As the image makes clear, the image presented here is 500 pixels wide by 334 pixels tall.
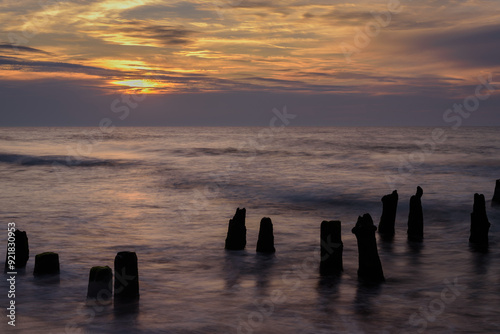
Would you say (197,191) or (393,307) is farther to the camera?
(197,191)

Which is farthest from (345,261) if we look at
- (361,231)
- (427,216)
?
(427,216)

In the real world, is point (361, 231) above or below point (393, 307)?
above

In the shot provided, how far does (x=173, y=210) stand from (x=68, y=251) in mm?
8244

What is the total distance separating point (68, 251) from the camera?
1345cm

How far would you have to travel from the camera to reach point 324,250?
11039mm

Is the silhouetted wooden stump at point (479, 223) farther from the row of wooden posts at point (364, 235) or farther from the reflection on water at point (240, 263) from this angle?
the reflection on water at point (240, 263)

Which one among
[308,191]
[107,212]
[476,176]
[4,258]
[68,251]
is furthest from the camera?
[476,176]

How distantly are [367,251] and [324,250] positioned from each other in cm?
109

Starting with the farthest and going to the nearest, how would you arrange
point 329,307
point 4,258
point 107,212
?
point 107,212 < point 4,258 < point 329,307

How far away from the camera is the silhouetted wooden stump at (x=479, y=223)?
46.7 ft

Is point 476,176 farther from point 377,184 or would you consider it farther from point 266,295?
point 266,295

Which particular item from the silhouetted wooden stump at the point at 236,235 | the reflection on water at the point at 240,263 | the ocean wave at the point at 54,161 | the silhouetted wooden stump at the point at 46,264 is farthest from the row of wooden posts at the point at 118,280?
the ocean wave at the point at 54,161

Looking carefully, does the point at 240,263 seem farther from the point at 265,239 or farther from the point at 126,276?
the point at 126,276

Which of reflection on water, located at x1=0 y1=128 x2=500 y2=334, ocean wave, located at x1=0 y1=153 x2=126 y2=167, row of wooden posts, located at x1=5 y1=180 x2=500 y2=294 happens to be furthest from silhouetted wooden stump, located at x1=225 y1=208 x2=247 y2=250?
ocean wave, located at x1=0 y1=153 x2=126 y2=167
